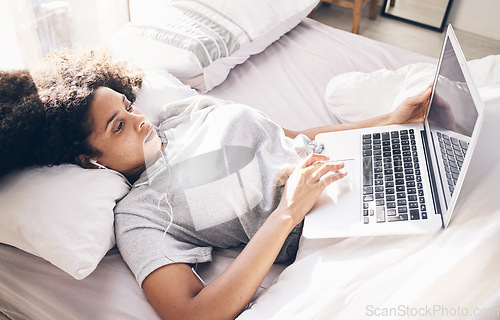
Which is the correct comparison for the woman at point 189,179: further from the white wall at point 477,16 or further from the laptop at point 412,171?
the white wall at point 477,16

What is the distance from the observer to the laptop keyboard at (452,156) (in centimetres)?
74

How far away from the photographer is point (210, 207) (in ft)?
3.06

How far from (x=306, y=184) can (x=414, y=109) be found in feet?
1.30

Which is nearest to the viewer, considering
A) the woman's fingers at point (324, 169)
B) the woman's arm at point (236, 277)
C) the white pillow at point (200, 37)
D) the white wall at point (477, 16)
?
the woman's arm at point (236, 277)

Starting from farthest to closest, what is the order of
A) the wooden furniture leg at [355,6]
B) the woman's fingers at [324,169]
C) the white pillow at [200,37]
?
1. the wooden furniture leg at [355,6]
2. the white pillow at [200,37]
3. the woman's fingers at [324,169]

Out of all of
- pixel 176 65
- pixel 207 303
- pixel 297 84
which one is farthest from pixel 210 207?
pixel 297 84

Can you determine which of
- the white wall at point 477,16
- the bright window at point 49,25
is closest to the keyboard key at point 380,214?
the bright window at point 49,25

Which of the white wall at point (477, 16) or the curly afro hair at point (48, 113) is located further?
the white wall at point (477, 16)

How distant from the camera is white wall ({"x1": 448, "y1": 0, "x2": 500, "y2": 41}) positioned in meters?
2.75

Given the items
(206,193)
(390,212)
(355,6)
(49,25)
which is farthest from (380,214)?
(355,6)

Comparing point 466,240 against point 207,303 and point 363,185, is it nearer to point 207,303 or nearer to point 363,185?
point 363,185

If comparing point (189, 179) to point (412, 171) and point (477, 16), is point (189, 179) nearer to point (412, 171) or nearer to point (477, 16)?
point (412, 171)

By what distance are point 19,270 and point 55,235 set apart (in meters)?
0.19

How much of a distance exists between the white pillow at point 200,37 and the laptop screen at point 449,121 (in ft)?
2.35
